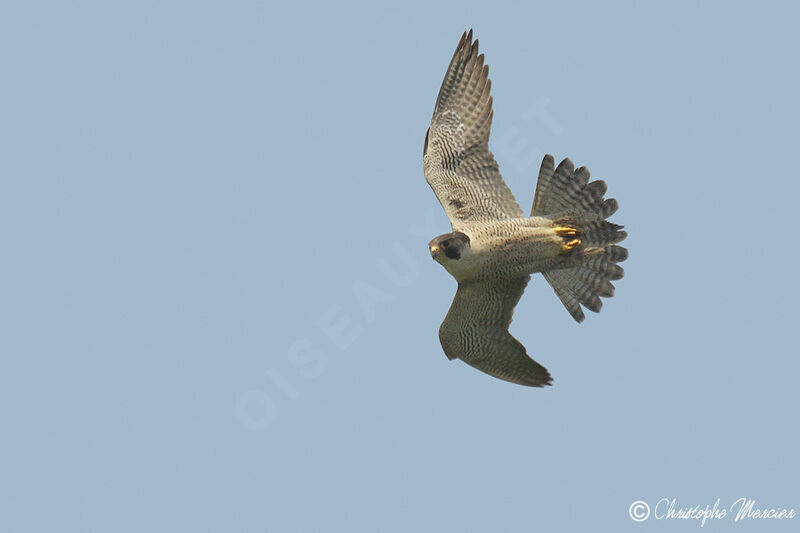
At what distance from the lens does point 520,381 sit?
41.6 ft

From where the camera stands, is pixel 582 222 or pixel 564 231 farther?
pixel 582 222

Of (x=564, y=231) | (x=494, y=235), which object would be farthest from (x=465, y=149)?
(x=564, y=231)

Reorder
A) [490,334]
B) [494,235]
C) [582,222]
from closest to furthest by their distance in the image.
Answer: [494,235]
[582,222]
[490,334]

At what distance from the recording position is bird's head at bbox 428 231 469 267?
11.5 m

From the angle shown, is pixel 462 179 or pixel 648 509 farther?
pixel 462 179

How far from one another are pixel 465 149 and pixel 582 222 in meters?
1.62

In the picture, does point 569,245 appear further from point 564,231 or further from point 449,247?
point 449,247

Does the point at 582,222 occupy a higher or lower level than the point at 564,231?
higher

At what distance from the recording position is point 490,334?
12562 millimetres

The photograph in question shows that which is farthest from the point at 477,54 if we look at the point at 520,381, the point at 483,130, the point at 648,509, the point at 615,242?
the point at 648,509

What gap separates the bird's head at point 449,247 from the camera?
11523 millimetres

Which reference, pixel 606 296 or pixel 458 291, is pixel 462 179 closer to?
pixel 458 291

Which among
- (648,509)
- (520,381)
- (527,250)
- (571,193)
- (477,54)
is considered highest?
(477,54)

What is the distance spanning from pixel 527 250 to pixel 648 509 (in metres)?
3.04
